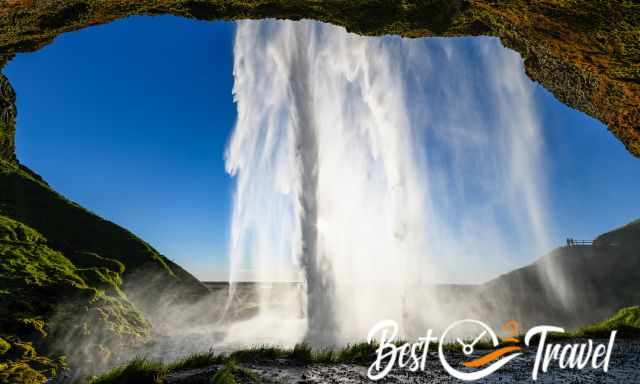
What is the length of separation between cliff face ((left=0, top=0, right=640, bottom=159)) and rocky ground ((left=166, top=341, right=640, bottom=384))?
7466mm

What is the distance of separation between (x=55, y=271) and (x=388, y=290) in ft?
73.0

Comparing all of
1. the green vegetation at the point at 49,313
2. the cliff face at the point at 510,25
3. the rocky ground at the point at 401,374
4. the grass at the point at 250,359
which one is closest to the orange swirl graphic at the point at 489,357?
the rocky ground at the point at 401,374

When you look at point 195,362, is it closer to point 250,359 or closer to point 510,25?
point 250,359

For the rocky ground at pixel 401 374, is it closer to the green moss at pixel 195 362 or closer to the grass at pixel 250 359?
the grass at pixel 250 359

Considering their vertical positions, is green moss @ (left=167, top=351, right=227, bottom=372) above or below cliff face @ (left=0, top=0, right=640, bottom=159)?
below

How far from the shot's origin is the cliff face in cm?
716

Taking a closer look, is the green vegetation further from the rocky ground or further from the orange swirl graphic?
the orange swirl graphic

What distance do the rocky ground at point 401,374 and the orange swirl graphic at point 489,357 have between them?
567 mm

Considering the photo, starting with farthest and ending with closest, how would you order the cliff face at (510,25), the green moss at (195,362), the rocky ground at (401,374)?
the green moss at (195,362), the rocky ground at (401,374), the cliff face at (510,25)

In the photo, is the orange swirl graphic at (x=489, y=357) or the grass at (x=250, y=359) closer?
the grass at (x=250, y=359)

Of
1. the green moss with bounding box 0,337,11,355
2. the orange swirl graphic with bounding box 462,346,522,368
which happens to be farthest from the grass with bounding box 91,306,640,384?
the green moss with bounding box 0,337,11,355

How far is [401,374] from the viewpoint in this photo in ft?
27.6

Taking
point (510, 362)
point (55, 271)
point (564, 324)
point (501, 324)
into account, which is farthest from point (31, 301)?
point (564, 324)

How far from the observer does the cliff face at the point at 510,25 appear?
23.5ft
